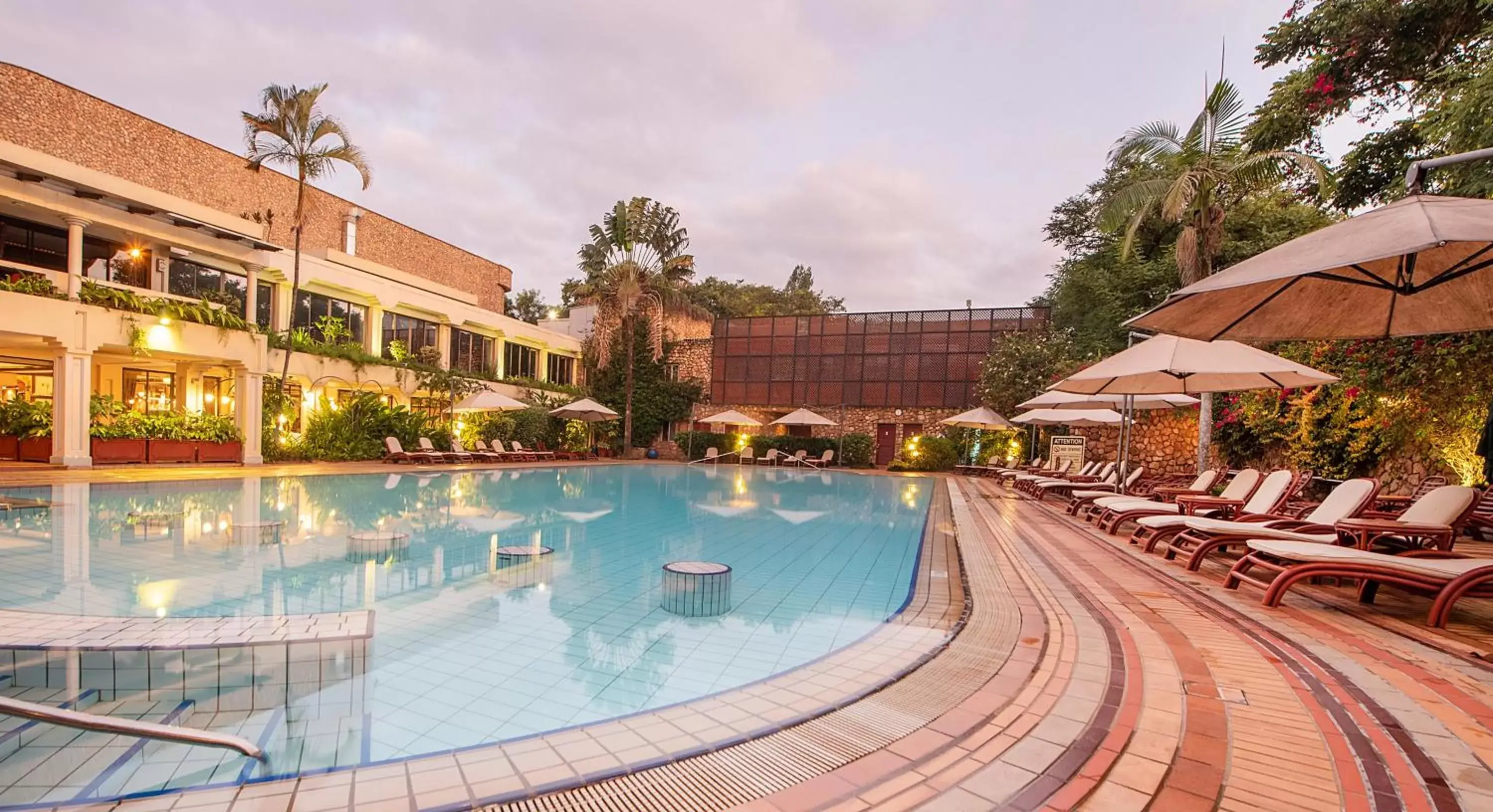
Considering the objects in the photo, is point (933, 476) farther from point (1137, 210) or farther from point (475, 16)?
point (475, 16)

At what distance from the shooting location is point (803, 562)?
6.67 meters

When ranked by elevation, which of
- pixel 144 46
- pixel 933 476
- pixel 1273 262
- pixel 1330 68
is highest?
pixel 144 46

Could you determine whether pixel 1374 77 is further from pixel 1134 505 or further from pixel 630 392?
pixel 630 392

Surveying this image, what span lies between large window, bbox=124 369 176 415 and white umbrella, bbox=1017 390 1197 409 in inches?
783

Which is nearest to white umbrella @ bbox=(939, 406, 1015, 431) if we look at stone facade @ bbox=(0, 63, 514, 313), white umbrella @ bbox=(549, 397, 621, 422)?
white umbrella @ bbox=(549, 397, 621, 422)

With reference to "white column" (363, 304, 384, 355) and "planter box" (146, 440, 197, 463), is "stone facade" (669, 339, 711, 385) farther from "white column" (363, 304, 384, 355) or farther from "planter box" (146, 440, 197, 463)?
"planter box" (146, 440, 197, 463)

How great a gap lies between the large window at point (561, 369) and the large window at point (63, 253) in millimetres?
13946

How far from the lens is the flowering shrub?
7812 millimetres

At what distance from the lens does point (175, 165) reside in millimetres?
17062

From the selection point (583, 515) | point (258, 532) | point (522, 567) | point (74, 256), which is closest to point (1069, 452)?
point (583, 515)

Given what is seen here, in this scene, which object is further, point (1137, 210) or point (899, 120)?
point (899, 120)

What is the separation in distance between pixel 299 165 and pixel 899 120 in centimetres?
1681

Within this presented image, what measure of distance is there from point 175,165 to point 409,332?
7.14 meters

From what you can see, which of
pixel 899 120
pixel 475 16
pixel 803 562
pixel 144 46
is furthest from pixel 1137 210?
pixel 144 46
